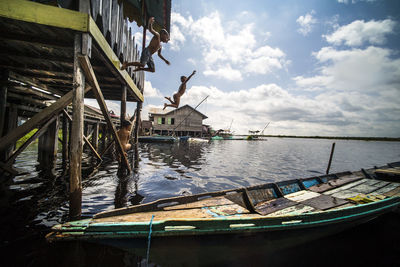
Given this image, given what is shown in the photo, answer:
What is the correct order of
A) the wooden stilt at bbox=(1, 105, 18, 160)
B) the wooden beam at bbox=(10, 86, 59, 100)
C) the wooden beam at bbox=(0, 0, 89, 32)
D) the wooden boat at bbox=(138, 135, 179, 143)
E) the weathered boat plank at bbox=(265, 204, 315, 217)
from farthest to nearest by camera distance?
the wooden boat at bbox=(138, 135, 179, 143) → the wooden stilt at bbox=(1, 105, 18, 160) → the wooden beam at bbox=(10, 86, 59, 100) → the weathered boat plank at bbox=(265, 204, 315, 217) → the wooden beam at bbox=(0, 0, 89, 32)

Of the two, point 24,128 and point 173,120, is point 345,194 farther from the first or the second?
point 173,120

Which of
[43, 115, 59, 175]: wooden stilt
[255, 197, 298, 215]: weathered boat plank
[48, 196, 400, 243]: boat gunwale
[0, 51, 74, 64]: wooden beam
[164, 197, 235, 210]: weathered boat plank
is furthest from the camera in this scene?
[43, 115, 59, 175]: wooden stilt

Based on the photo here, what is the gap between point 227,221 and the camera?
8.23 feet

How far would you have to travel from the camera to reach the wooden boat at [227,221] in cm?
232

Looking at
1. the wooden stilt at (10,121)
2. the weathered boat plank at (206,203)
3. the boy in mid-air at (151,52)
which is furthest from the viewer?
the wooden stilt at (10,121)

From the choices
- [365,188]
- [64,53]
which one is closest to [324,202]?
[365,188]

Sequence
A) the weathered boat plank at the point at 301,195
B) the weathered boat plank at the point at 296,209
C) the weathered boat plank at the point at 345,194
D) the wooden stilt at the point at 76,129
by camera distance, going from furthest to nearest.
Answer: the weathered boat plank at the point at 345,194
the weathered boat plank at the point at 301,195
the weathered boat plank at the point at 296,209
the wooden stilt at the point at 76,129

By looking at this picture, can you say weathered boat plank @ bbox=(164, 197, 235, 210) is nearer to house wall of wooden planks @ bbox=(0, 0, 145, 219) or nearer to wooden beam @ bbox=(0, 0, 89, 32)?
house wall of wooden planks @ bbox=(0, 0, 145, 219)

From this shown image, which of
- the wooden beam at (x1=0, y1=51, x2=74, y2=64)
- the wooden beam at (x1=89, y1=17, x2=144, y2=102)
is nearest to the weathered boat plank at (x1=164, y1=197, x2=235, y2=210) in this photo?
the wooden beam at (x1=89, y1=17, x2=144, y2=102)

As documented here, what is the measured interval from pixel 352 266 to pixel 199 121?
3272 cm

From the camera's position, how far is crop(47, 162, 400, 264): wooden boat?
91.5 inches

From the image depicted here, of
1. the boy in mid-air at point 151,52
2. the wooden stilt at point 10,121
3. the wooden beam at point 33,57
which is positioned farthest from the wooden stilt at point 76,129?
the wooden stilt at point 10,121

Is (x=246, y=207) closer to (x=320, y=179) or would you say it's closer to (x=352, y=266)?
(x=352, y=266)

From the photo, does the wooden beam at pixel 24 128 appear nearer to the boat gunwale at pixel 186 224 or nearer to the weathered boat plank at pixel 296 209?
the boat gunwale at pixel 186 224
